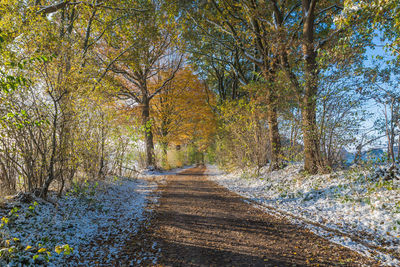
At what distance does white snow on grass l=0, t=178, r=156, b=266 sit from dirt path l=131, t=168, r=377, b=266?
22.5 inches

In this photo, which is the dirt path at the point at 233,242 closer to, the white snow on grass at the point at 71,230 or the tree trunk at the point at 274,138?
the white snow on grass at the point at 71,230

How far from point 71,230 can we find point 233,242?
306 cm

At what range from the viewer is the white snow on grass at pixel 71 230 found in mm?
2703

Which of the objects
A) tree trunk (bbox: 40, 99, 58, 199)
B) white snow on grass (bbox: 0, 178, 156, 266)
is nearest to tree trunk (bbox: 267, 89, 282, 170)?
white snow on grass (bbox: 0, 178, 156, 266)

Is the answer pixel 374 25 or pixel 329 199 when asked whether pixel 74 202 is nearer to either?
pixel 329 199

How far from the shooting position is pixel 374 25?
14.0 feet

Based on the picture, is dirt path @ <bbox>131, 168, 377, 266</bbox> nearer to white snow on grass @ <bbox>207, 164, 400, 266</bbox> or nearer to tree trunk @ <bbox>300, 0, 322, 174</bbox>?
white snow on grass @ <bbox>207, 164, 400, 266</bbox>

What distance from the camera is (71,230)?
3746 millimetres

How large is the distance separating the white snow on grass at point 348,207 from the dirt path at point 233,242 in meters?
0.42

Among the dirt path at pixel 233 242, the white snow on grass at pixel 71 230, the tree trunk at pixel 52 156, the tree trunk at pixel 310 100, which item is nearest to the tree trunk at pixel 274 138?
the tree trunk at pixel 310 100

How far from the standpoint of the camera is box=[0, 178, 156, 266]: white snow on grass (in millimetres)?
2703

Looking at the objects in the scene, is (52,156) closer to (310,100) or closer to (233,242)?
(233,242)

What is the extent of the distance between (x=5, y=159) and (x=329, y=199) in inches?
304

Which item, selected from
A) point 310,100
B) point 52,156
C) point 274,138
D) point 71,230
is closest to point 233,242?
point 71,230
